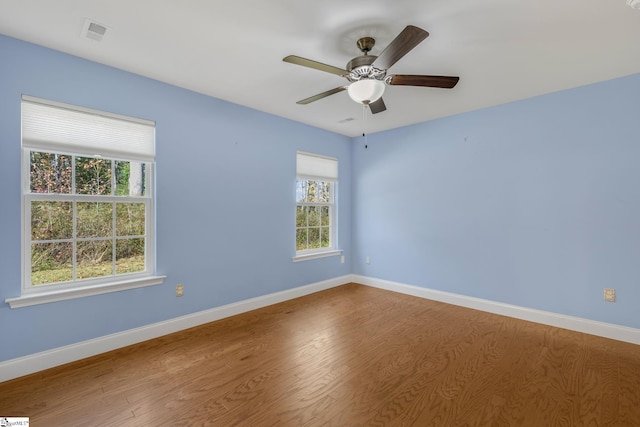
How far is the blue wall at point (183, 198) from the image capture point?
2.26 meters

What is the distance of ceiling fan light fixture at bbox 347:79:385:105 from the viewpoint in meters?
2.16

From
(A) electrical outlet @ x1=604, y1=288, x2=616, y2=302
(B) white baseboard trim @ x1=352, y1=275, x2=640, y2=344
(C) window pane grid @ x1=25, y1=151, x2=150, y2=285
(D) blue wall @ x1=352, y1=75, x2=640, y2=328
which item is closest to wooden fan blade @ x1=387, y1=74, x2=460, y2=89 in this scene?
(D) blue wall @ x1=352, y1=75, x2=640, y2=328

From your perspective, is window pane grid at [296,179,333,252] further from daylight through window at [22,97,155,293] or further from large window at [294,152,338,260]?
daylight through window at [22,97,155,293]

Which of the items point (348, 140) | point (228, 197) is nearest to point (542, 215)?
point (348, 140)

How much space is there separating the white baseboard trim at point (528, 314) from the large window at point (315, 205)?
1189 millimetres

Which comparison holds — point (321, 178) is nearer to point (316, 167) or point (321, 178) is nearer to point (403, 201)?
point (316, 167)

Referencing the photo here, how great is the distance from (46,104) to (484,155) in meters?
4.56

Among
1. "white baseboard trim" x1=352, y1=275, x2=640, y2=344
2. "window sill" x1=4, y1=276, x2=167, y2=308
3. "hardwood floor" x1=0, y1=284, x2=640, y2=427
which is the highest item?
"window sill" x1=4, y1=276, x2=167, y2=308

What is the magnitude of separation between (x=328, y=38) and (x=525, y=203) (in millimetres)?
2940

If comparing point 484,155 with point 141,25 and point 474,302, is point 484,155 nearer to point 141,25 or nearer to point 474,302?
point 474,302

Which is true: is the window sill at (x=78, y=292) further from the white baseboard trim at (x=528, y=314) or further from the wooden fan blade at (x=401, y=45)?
the white baseboard trim at (x=528, y=314)

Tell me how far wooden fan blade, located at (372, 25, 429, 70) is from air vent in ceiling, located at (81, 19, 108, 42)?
6.54 feet

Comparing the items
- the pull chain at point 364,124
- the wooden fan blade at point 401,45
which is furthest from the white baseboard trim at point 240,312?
the wooden fan blade at point 401,45

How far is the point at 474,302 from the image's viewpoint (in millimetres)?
3844
